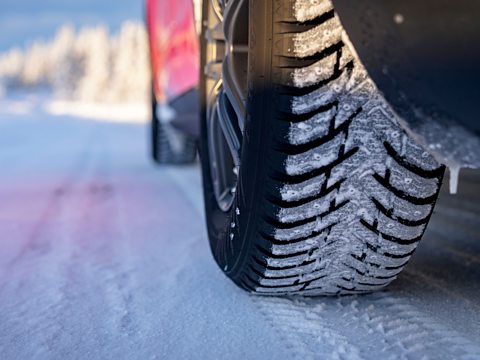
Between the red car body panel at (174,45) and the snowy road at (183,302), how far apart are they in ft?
3.07

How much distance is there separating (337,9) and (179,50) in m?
2.64

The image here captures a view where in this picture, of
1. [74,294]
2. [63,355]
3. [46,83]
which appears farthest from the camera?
[46,83]

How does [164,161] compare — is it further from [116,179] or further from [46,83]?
[46,83]

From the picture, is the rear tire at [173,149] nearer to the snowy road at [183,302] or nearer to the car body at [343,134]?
the snowy road at [183,302]

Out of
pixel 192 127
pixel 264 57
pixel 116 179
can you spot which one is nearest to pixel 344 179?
pixel 264 57

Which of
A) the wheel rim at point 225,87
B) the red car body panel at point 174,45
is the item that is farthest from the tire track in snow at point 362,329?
the red car body panel at point 174,45

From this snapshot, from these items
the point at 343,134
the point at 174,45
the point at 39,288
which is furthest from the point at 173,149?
the point at 343,134

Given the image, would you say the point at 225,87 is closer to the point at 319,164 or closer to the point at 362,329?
the point at 319,164

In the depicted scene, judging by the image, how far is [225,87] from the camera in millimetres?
1628

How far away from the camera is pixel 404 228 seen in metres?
1.30

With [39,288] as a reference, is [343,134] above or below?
above

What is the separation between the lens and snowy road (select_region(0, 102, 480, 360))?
1.27 metres

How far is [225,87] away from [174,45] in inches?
86.0

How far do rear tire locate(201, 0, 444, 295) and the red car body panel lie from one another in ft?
3.90
